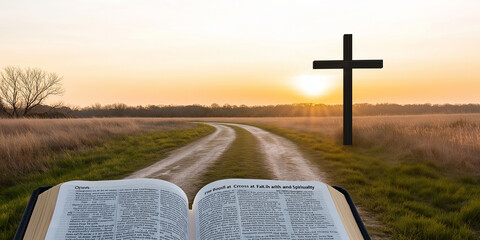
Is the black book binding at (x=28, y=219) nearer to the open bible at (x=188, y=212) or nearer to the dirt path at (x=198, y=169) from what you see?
the open bible at (x=188, y=212)

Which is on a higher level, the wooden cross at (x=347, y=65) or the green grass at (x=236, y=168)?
the wooden cross at (x=347, y=65)

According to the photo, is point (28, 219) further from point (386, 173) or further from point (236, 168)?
point (386, 173)

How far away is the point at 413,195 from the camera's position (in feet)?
18.8

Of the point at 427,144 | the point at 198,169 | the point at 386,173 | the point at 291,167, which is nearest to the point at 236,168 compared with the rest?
the point at 198,169

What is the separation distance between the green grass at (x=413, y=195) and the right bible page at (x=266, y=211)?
2298mm

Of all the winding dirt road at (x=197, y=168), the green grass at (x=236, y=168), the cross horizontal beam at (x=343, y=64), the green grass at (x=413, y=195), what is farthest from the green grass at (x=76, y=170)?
the cross horizontal beam at (x=343, y=64)

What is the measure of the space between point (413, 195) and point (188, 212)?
524cm

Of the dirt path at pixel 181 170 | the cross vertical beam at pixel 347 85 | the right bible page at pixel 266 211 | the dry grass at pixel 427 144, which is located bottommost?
the dirt path at pixel 181 170

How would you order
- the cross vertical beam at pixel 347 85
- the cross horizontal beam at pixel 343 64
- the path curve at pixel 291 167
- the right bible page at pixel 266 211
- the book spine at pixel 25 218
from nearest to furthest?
the book spine at pixel 25 218, the right bible page at pixel 266 211, the path curve at pixel 291 167, the cross horizontal beam at pixel 343 64, the cross vertical beam at pixel 347 85

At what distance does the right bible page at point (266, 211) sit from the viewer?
1.86 metres

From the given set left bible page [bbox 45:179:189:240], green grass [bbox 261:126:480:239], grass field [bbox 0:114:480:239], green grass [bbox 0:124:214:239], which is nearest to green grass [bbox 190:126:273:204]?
grass field [bbox 0:114:480:239]

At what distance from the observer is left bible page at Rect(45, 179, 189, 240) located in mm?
1793

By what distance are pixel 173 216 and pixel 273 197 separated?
70cm

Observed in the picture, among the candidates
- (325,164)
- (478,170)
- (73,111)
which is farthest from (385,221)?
(73,111)
